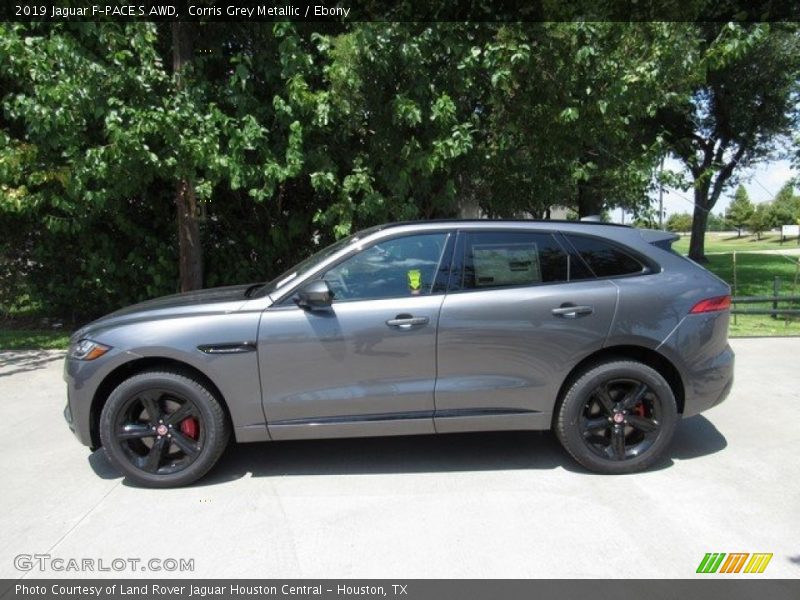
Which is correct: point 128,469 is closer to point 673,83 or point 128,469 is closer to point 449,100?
point 449,100

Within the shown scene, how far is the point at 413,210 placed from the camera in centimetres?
748

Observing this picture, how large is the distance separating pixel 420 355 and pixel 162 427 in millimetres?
1733

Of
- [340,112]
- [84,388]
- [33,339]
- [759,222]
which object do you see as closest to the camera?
[84,388]

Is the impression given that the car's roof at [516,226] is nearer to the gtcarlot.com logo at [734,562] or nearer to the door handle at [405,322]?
the door handle at [405,322]

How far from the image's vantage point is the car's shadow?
13.8 ft

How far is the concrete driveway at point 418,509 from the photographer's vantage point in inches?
122

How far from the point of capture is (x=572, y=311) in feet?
13.0

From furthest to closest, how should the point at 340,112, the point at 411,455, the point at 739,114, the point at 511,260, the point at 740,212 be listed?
the point at 740,212 < the point at 739,114 < the point at 340,112 < the point at 411,455 < the point at 511,260

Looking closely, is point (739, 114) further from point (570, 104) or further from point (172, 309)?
point (172, 309)

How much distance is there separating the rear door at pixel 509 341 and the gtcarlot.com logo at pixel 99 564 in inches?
68.0

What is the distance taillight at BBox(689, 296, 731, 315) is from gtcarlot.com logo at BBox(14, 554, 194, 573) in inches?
136

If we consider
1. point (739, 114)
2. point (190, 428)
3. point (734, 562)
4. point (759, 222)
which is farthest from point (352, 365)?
point (759, 222)

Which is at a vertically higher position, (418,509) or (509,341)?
(509,341)

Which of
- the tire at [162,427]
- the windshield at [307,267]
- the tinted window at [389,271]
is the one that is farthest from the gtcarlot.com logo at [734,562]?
the tire at [162,427]
